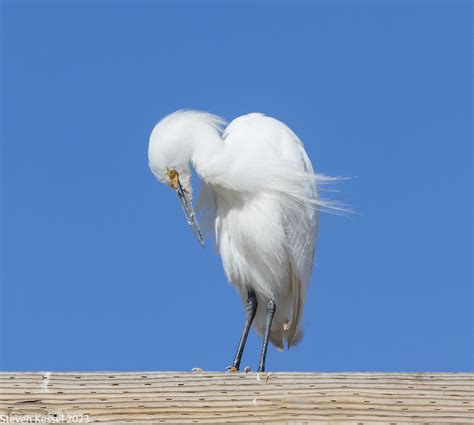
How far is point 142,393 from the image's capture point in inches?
93.5

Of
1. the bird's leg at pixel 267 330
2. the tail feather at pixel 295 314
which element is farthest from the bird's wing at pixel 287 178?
the bird's leg at pixel 267 330

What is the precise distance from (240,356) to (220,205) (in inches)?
30.8

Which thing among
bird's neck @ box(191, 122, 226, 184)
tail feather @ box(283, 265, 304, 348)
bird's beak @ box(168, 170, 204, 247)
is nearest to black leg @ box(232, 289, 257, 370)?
tail feather @ box(283, 265, 304, 348)

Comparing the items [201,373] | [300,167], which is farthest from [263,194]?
[201,373]

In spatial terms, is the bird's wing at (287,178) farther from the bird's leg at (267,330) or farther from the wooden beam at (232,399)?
the wooden beam at (232,399)

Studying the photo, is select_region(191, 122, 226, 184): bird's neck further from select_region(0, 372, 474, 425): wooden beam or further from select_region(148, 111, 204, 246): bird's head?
select_region(0, 372, 474, 425): wooden beam

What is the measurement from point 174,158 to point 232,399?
7.80ft

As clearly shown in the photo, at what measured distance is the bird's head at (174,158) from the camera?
4633mm

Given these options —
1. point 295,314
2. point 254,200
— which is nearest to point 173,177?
point 254,200

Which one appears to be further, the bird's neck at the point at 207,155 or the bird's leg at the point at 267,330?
the bird's neck at the point at 207,155

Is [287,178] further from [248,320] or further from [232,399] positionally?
[232,399]

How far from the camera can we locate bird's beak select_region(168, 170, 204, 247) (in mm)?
4645

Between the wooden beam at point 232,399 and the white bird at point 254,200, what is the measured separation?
84.5 inches

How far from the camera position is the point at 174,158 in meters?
4.65
